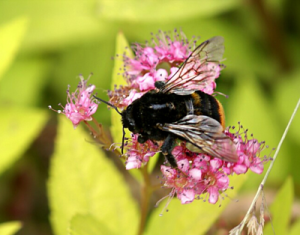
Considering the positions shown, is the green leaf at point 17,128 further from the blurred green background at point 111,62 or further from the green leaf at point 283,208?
the green leaf at point 283,208

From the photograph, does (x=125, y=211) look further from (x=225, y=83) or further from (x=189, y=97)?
(x=225, y=83)

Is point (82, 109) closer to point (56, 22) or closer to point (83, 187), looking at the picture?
point (83, 187)

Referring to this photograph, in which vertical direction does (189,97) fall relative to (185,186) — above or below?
above

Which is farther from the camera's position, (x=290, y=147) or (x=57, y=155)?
(x=290, y=147)

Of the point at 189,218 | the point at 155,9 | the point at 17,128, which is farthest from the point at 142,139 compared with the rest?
the point at 155,9

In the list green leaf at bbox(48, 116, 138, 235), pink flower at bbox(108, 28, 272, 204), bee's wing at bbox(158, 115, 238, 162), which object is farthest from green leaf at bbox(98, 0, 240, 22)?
bee's wing at bbox(158, 115, 238, 162)

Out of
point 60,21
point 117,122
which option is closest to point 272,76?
point 60,21
